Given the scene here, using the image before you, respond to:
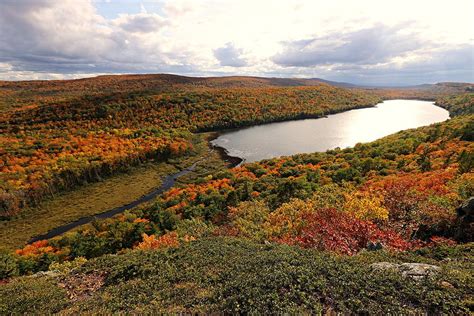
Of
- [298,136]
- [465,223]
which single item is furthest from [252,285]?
[298,136]

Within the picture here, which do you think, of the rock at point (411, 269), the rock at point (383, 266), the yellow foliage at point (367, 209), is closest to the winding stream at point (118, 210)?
the yellow foliage at point (367, 209)

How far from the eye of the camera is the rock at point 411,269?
12071 millimetres

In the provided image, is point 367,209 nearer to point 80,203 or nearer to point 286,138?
point 80,203

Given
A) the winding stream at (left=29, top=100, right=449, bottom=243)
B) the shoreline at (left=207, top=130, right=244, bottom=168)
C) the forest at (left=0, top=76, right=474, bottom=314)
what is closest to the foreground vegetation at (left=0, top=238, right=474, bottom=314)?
the forest at (left=0, top=76, right=474, bottom=314)

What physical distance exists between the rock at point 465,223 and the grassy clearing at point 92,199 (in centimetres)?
6367

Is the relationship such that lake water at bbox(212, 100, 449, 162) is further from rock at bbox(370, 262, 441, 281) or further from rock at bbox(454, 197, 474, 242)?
rock at bbox(370, 262, 441, 281)

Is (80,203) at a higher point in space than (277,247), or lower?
lower

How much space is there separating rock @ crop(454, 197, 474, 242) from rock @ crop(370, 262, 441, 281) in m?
7.77

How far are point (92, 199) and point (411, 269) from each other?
2756 inches

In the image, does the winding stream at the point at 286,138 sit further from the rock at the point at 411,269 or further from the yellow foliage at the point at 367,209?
the rock at the point at 411,269

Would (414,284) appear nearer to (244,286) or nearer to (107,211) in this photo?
(244,286)

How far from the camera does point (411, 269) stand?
1273 centimetres

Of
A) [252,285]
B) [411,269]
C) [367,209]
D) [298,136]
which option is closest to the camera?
[252,285]

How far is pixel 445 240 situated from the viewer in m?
18.2
